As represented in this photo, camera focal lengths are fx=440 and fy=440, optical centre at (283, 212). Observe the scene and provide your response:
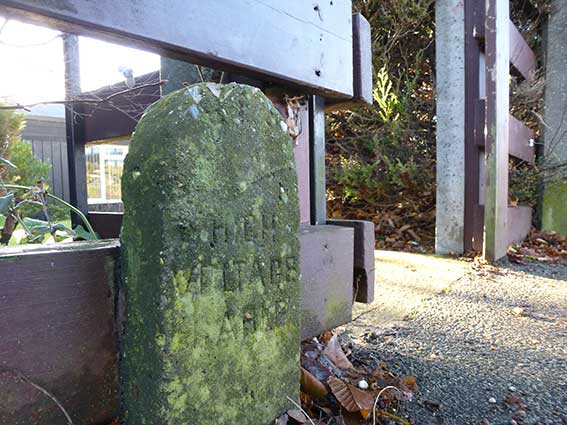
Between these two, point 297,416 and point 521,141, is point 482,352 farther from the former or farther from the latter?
point 521,141

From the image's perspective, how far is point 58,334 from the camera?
0.89 m

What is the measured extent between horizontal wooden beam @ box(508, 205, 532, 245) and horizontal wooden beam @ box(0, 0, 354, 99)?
296 cm

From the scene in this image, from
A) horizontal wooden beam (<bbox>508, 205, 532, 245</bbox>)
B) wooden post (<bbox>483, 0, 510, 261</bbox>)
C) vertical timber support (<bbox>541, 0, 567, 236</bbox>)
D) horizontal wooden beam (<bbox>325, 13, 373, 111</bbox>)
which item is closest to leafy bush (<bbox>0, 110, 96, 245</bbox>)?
horizontal wooden beam (<bbox>325, 13, 373, 111</bbox>)

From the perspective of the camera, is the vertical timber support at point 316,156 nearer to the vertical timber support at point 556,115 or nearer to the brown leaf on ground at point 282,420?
the brown leaf on ground at point 282,420

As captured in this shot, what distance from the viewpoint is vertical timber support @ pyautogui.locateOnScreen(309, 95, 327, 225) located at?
1811 millimetres

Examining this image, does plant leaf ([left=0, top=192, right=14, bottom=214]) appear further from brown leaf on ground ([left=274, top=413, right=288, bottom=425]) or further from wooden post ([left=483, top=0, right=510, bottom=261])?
wooden post ([left=483, top=0, right=510, bottom=261])

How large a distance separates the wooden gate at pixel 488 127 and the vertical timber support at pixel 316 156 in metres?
2.14

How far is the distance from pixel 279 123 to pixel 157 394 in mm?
684

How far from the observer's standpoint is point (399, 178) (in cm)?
461

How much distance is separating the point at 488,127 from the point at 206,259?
3.16 meters

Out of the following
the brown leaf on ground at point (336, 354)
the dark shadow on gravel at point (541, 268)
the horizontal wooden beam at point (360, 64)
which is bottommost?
the dark shadow on gravel at point (541, 268)

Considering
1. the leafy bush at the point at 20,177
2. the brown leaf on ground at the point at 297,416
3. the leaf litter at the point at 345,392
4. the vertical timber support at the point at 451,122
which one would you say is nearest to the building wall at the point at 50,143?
the leafy bush at the point at 20,177

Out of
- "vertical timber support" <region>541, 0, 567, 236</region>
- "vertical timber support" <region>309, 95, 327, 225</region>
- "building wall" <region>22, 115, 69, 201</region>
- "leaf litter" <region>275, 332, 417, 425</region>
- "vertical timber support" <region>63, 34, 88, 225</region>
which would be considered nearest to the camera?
"leaf litter" <region>275, 332, 417, 425</region>

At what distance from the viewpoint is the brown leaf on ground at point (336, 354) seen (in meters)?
1.60
